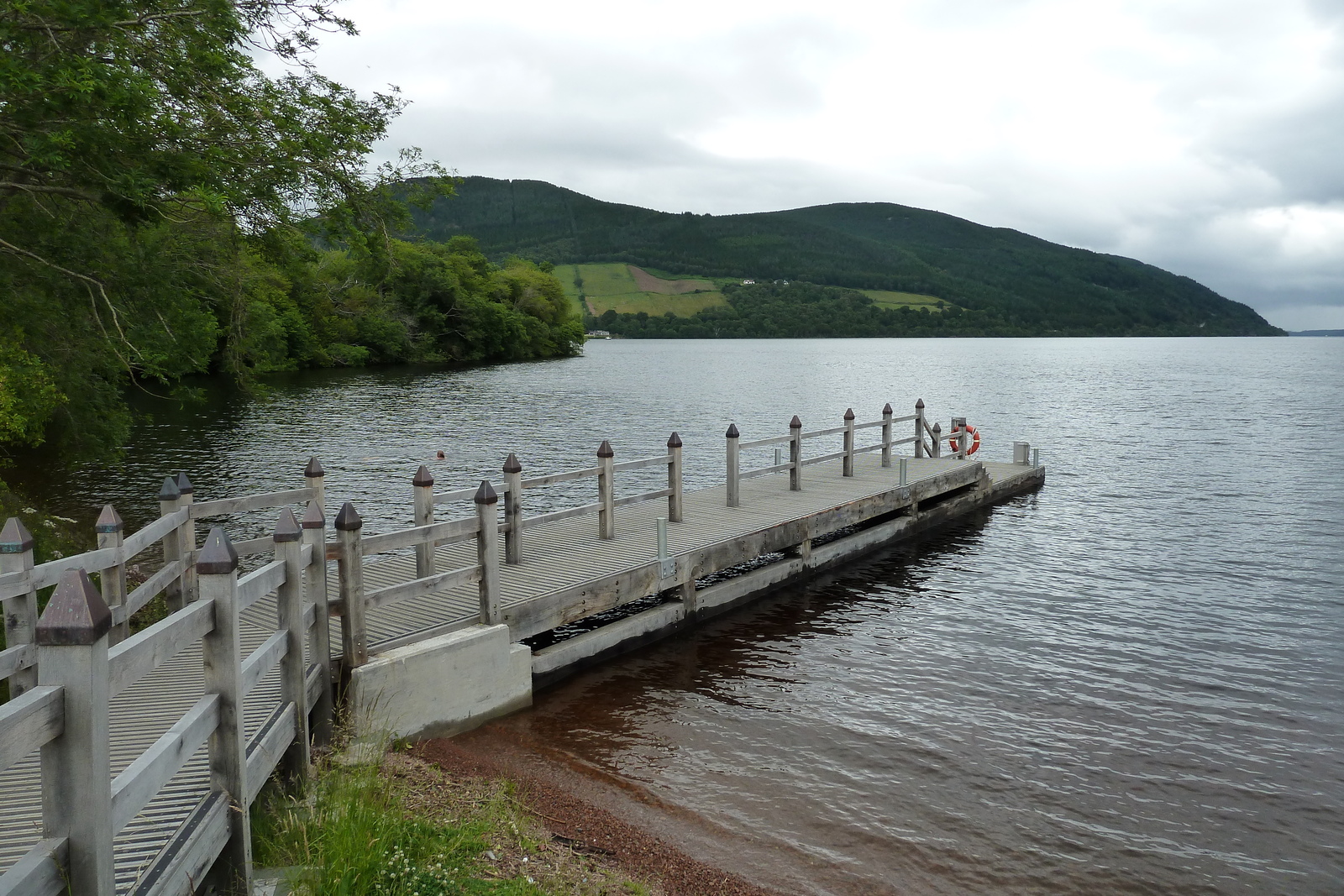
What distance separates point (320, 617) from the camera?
757 centimetres

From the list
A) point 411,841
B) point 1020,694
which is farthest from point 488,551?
point 1020,694

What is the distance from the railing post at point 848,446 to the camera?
19.1 m

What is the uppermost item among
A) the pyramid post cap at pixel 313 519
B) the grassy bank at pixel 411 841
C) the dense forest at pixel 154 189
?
the dense forest at pixel 154 189

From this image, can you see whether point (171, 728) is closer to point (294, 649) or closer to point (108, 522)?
point (294, 649)

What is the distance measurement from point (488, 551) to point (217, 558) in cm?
442

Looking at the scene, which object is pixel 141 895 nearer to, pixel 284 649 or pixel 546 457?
pixel 284 649

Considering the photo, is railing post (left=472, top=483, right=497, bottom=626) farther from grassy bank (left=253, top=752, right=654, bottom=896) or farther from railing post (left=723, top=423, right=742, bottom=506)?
railing post (left=723, top=423, right=742, bottom=506)

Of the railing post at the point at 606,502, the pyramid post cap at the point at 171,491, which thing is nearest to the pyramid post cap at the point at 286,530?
the pyramid post cap at the point at 171,491

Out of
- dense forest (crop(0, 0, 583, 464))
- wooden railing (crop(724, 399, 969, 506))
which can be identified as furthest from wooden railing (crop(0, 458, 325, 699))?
wooden railing (crop(724, 399, 969, 506))

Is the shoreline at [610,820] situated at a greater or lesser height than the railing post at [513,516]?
lesser

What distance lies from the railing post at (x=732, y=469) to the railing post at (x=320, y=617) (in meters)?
8.82

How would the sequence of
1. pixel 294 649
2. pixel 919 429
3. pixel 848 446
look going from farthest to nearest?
pixel 919 429
pixel 848 446
pixel 294 649

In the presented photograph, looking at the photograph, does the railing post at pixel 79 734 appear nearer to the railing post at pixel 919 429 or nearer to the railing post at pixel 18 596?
the railing post at pixel 18 596

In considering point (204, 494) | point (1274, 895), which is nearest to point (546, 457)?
point (204, 494)
